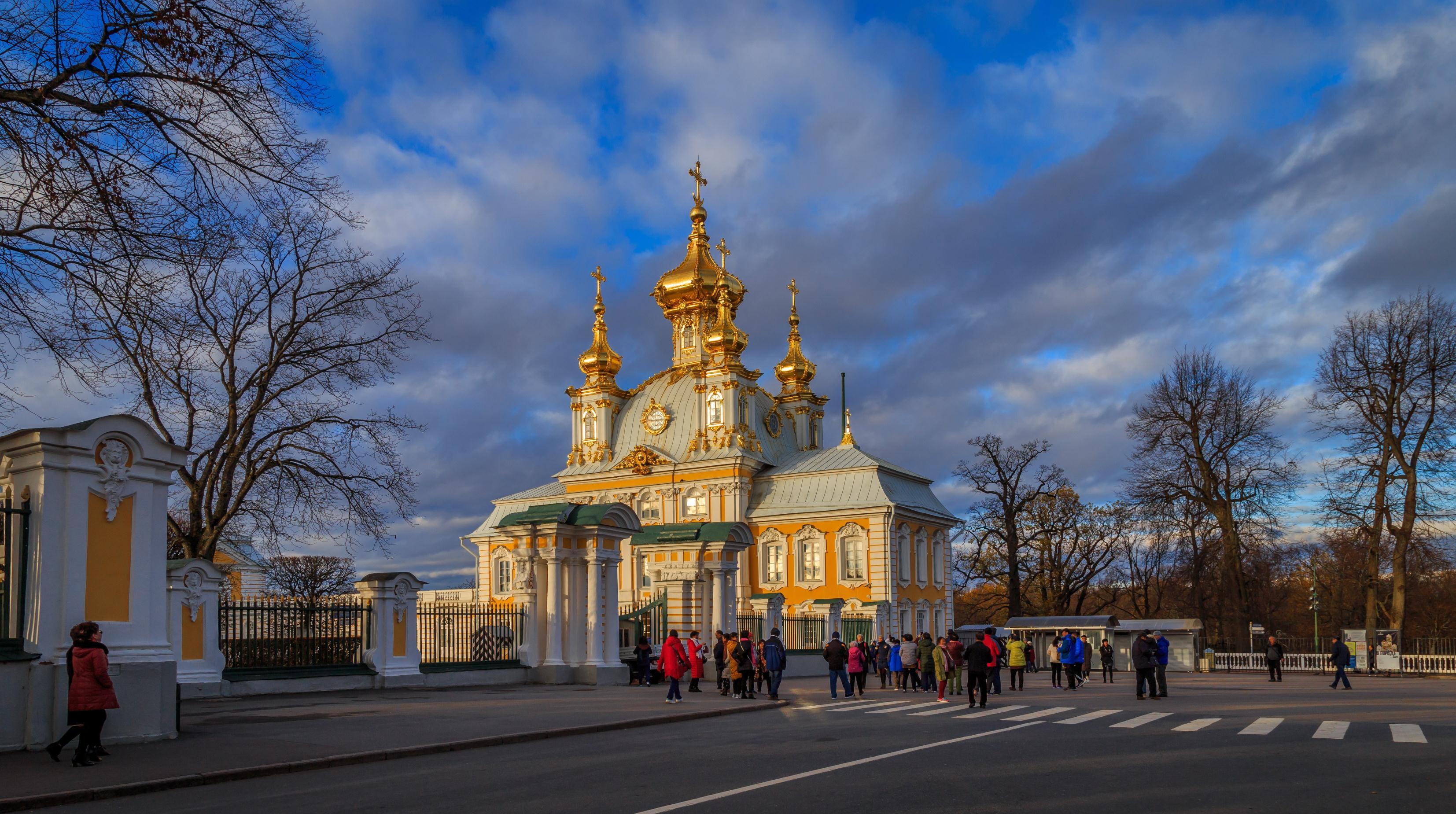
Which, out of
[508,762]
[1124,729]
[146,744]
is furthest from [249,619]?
[1124,729]

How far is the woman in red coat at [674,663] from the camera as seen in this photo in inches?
807

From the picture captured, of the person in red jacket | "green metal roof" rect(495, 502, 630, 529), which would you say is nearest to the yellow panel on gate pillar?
the person in red jacket

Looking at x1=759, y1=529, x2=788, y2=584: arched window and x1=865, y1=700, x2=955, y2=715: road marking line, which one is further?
x1=759, y1=529, x2=788, y2=584: arched window

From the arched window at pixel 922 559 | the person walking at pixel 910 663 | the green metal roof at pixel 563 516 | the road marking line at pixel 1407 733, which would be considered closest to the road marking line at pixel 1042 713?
the road marking line at pixel 1407 733

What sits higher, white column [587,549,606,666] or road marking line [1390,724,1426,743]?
white column [587,549,606,666]

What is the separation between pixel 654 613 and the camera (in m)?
29.0

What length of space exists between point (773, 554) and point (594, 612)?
34456 millimetres

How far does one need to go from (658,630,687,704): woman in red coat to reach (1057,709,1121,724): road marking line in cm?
666

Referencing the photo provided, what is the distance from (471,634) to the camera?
24469 millimetres

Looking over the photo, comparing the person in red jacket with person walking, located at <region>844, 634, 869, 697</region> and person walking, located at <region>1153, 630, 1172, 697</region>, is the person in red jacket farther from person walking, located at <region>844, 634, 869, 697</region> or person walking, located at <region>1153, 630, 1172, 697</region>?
person walking, located at <region>1153, 630, 1172, 697</region>

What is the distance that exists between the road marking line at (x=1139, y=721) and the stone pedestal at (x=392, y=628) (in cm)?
1304

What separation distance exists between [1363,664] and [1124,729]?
94.3 feet

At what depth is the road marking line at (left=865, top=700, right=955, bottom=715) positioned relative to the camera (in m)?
18.6

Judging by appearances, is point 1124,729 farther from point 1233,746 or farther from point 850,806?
point 850,806
